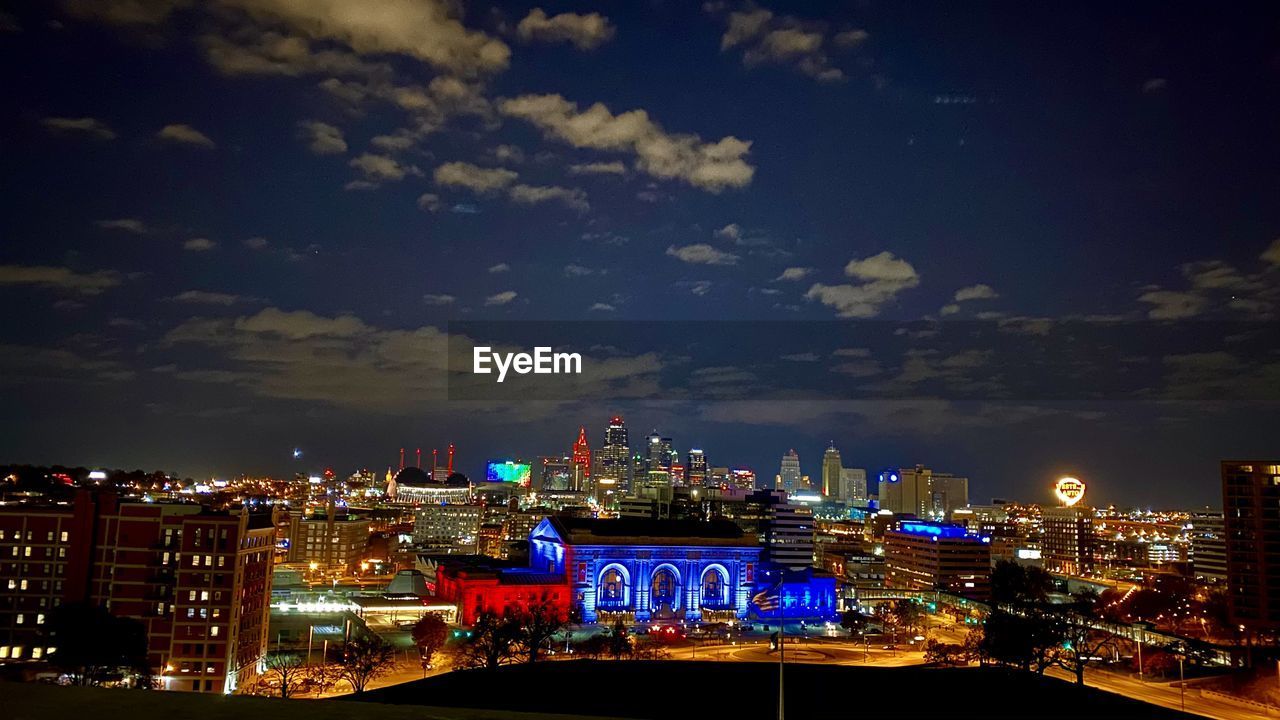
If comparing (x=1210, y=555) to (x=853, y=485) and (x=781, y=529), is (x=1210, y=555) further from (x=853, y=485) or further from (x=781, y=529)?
(x=853, y=485)

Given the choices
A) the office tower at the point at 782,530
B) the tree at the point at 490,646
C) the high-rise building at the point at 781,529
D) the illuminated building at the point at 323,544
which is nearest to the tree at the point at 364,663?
the tree at the point at 490,646

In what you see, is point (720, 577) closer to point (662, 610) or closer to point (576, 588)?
point (662, 610)

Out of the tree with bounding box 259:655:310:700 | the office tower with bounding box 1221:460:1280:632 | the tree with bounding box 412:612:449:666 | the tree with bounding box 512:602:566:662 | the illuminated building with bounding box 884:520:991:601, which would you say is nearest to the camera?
the tree with bounding box 259:655:310:700

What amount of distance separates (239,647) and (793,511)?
138ft

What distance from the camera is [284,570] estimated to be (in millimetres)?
43531

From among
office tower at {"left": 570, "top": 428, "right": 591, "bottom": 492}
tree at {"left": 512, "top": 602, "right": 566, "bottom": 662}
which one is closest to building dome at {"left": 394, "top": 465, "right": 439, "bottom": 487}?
office tower at {"left": 570, "top": 428, "right": 591, "bottom": 492}

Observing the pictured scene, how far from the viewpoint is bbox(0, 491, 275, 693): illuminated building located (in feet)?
64.1

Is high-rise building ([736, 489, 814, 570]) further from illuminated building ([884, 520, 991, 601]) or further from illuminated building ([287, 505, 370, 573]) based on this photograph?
illuminated building ([287, 505, 370, 573])

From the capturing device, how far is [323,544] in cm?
5269

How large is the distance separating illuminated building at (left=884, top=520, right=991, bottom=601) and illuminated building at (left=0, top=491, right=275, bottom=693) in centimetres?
3805

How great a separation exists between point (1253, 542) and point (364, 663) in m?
31.8

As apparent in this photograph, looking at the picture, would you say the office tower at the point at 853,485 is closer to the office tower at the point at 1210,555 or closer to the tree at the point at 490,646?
the office tower at the point at 1210,555

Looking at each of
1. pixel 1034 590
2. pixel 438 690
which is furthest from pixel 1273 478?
pixel 438 690

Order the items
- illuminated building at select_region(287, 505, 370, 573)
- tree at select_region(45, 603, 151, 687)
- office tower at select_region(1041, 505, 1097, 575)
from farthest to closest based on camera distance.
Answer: office tower at select_region(1041, 505, 1097, 575) < illuminated building at select_region(287, 505, 370, 573) < tree at select_region(45, 603, 151, 687)
